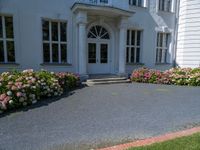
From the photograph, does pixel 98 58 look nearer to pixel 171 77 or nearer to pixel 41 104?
pixel 171 77

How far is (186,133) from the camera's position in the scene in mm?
4297

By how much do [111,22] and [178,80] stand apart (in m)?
5.43

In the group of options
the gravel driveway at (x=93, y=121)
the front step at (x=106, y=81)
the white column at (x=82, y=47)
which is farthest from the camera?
Answer: the white column at (x=82, y=47)

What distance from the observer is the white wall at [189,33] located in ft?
43.1

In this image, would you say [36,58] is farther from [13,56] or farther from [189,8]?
[189,8]

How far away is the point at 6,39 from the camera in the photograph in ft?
32.1

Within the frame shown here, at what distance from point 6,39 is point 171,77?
9.33 meters

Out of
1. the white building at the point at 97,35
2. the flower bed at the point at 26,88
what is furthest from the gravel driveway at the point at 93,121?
the white building at the point at 97,35

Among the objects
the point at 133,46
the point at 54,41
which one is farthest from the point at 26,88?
the point at 133,46

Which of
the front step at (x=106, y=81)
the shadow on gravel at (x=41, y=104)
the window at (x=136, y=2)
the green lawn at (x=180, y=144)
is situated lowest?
the green lawn at (x=180, y=144)

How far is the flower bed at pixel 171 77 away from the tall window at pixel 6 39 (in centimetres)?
713

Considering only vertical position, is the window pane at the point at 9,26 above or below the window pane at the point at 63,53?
above

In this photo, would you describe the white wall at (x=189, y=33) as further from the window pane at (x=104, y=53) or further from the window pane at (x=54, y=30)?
the window pane at (x=54, y=30)

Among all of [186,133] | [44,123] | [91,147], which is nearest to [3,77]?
[44,123]
